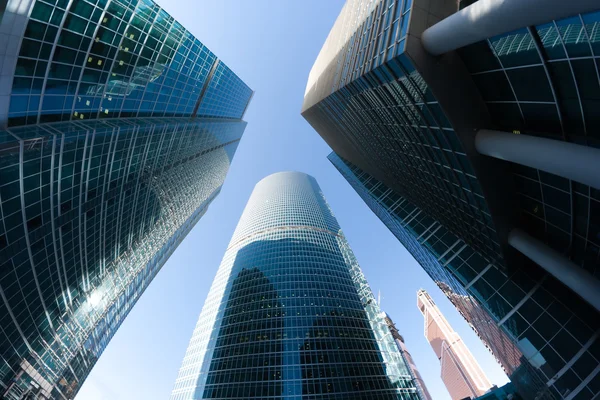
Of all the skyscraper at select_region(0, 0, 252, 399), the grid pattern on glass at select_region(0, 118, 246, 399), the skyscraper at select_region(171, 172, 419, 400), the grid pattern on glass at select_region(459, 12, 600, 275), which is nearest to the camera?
the grid pattern on glass at select_region(459, 12, 600, 275)

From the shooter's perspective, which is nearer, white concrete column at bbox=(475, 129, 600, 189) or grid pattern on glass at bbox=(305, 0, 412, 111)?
white concrete column at bbox=(475, 129, 600, 189)

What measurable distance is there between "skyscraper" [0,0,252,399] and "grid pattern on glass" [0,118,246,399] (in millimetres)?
212

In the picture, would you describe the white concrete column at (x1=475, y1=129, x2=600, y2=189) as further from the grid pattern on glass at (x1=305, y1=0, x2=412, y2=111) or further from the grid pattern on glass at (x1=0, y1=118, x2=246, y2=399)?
the grid pattern on glass at (x1=0, y1=118, x2=246, y2=399)

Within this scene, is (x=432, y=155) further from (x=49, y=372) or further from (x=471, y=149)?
(x=49, y=372)

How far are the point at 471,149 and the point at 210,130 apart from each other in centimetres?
8354

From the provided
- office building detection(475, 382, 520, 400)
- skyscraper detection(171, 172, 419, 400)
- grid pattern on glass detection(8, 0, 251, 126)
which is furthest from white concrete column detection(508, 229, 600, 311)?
skyscraper detection(171, 172, 419, 400)

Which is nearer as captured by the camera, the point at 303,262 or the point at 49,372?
the point at 49,372

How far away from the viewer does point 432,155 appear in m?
28.6

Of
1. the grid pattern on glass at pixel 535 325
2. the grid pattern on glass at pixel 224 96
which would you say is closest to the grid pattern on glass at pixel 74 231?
the grid pattern on glass at pixel 224 96

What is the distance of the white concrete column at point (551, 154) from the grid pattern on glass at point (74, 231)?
40432mm

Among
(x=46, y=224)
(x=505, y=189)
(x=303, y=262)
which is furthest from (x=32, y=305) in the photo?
(x=303, y=262)

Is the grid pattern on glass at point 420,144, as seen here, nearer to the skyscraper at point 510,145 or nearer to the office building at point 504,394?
the skyscraper at point 510,145

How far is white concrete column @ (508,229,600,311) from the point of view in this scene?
61.7 feet

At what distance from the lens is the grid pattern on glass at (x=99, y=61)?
2636 centimetres
